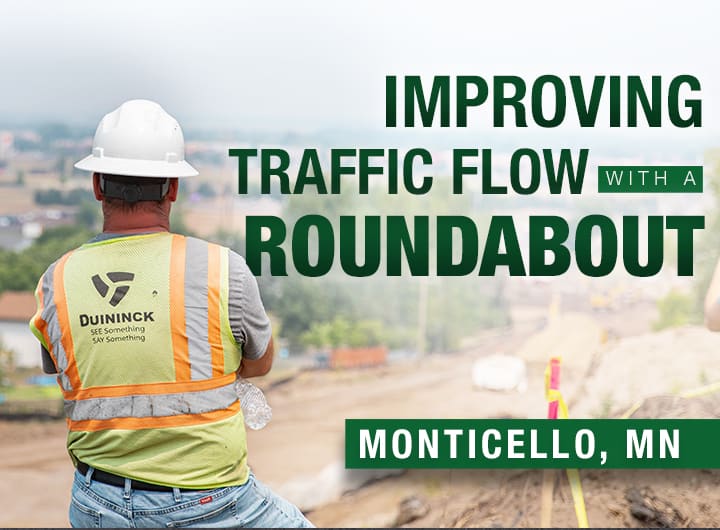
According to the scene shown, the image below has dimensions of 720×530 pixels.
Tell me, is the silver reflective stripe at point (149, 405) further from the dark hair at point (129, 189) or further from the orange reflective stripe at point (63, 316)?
the dark hair at point (129, 189)

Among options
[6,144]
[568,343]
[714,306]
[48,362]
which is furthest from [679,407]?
[6,144]

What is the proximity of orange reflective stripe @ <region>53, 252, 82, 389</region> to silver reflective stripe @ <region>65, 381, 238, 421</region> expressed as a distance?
0.06 m

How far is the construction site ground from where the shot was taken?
3.77 meters

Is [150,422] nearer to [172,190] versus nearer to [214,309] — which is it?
[214,309]

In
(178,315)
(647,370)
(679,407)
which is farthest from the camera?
(647,370)

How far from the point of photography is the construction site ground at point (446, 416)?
12.4ft

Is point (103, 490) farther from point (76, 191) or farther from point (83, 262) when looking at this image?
point (76, 191)

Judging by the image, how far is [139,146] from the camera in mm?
1805

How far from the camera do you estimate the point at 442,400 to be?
12.9 ft

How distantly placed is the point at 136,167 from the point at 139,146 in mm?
52

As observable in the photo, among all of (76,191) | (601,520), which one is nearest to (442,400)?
(601,520)

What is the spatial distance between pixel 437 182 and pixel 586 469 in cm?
121

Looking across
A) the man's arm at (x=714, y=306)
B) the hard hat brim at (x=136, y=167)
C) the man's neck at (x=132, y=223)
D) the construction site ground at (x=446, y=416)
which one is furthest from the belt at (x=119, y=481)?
the construction site ground at (x=446, y=416)

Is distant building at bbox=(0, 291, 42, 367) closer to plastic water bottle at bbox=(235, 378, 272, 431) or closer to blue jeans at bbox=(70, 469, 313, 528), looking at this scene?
plastic water bottle at bbox=(235, 378, 272, 431)
